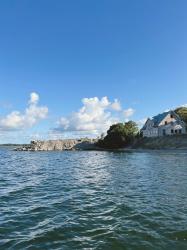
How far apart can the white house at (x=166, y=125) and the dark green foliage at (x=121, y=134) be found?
8052 mm

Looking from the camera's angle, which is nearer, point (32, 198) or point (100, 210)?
point (100, 210)

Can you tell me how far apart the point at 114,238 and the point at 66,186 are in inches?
642

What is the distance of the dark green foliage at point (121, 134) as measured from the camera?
145 meters

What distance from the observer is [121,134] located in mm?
144875

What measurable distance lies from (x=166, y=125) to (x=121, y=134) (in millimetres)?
20765

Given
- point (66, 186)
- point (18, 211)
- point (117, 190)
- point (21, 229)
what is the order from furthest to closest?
point (66, 186), point (117, 190), point (18, 211), point (21, 229)

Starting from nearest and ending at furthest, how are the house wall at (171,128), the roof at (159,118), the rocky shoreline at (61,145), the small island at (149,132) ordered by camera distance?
the small island at (149,132) < the house wall at (171,128) < the roof at (159,118) < the rocky shoreline at (61,145)

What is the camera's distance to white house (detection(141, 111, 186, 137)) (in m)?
136

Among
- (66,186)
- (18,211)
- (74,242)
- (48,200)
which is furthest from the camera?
(66,186)

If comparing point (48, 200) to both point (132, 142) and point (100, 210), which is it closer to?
point (100, 210)

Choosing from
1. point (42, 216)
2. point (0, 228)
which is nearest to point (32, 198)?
point (42, 216)

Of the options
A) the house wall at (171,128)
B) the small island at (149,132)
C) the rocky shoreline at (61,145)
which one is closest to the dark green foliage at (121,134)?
the small island at (149,132)

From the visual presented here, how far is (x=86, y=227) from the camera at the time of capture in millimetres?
15484

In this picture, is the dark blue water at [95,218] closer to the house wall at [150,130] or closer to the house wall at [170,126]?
the house wall at [170,126]
